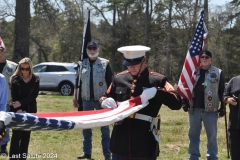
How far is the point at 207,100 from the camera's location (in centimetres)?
724

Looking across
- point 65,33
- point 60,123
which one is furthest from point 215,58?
point 60,123

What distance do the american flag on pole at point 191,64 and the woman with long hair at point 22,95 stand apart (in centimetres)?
232

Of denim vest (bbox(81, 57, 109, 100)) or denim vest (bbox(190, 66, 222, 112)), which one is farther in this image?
denim vest (bbox(81, 57, 109, 100))

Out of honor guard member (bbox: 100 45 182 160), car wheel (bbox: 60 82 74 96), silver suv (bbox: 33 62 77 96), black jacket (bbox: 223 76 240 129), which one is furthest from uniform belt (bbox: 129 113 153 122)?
car wheel (bbox: 60 82 74 96)

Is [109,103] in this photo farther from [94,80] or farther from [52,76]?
[52,76]

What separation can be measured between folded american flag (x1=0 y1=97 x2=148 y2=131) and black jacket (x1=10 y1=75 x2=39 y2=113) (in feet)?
7.74

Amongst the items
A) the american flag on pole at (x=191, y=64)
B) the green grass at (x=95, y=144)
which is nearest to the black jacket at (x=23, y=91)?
the green grass at (x=95, y=144)

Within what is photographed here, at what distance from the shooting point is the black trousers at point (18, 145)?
22.9 feet

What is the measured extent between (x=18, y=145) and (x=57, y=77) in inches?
628

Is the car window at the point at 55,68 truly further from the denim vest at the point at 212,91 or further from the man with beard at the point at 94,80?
the denim vest at the point at 212,91

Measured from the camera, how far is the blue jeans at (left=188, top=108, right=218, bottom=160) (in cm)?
730

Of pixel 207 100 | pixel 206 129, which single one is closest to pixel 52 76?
pixel 206 129

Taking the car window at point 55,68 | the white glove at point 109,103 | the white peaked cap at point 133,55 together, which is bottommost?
the car window at point 55,68

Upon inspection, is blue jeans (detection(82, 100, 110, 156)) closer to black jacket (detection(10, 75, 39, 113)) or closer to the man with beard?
the man with beard
